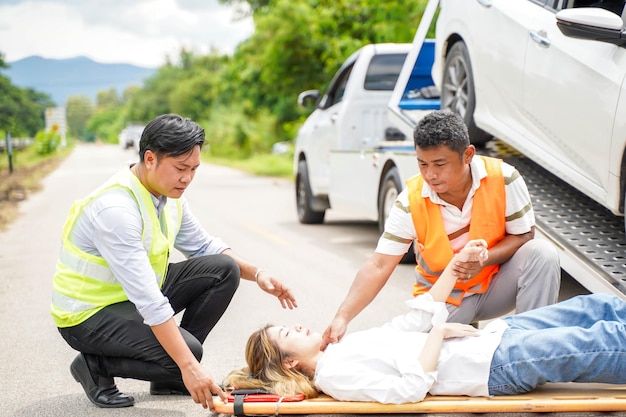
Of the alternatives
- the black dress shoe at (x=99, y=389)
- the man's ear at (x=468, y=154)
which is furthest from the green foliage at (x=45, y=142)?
the man's ear at (x=468, y=154)

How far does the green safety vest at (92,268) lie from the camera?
14.3ft

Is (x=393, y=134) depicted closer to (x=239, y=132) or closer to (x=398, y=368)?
(x=398, y=368)

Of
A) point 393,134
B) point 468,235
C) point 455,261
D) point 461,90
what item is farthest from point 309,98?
point 455,261

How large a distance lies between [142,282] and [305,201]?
8805mm

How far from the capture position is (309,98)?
12156 millimetres

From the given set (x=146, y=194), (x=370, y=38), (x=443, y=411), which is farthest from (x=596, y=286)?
(x=370, y=38)

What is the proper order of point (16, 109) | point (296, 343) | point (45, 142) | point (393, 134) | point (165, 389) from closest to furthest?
point (296, 343), point (165, 389), point (393, 134), point (16, 109), point (45, 142)

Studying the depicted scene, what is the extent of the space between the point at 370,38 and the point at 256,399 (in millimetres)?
20601

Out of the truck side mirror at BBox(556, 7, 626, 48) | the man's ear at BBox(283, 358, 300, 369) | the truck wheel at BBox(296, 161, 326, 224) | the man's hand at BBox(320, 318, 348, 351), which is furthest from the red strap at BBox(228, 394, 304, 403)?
the truck wheel at BBox(296, 161, 326, 224)

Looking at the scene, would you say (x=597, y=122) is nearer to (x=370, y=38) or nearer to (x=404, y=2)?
(x=404, y=2)

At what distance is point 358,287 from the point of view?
4.71 metres

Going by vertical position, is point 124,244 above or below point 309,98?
above

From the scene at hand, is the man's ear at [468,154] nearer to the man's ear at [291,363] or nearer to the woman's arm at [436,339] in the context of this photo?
the woman's arm at [436,339]

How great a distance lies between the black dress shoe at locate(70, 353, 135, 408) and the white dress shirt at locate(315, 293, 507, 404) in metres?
1.10
